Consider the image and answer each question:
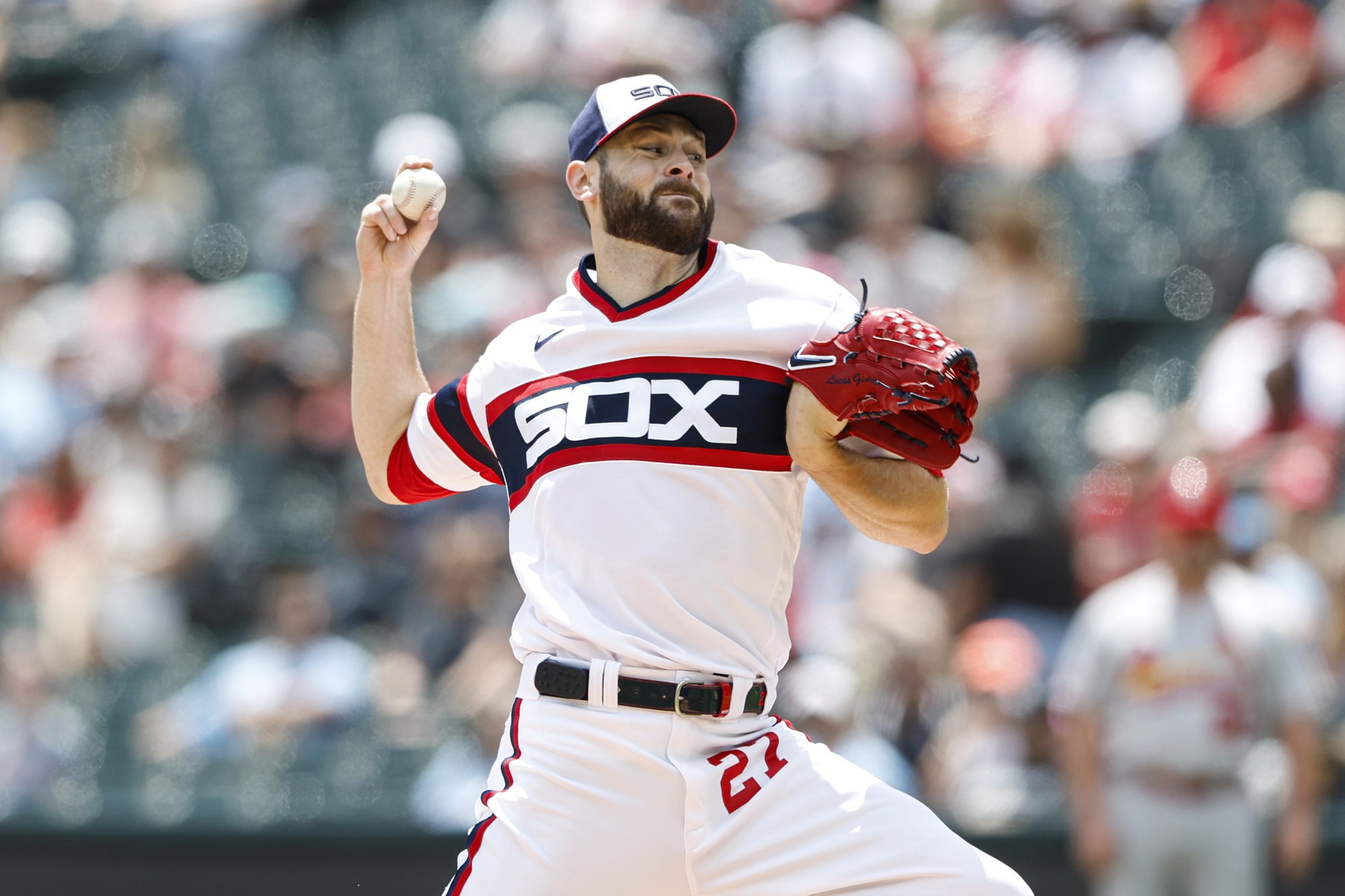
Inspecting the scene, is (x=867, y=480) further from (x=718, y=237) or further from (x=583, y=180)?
(x=718, y=237)

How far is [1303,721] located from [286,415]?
5058 millimetres

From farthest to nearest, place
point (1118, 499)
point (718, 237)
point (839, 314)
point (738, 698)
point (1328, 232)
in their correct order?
1. point (718, 237)
2. point (1328, 232)
3. point (1118, 499)
4. point (839, 314)
5. point (738, 698)

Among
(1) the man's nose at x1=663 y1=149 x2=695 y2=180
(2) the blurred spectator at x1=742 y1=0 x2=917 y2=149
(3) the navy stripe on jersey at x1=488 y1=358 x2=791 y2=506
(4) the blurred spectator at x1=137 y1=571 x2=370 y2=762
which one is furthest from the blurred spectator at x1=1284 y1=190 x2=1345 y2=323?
(3) the navy stripe on jersey at x1=488 y1=358 x2=791 y2=506

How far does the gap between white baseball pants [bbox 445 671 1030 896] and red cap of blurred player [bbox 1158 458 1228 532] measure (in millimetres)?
3268

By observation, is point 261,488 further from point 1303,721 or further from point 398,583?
point 1303,721

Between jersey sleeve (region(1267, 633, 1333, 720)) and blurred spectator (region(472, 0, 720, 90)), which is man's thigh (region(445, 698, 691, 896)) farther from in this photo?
blurred spectator (region(472, 0, 720, 90))

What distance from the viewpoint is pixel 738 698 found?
10.5 ft

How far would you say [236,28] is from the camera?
12.1 meters

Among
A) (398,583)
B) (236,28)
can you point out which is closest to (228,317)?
(398,583)

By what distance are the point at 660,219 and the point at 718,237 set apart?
469cm

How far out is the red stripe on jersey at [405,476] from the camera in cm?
369

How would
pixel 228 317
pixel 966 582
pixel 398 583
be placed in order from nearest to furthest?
pixel 966 582, pixel 398 583, pixel 228 317

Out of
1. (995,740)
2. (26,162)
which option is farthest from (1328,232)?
(26,162)

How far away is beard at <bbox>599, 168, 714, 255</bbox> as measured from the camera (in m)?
3.40
